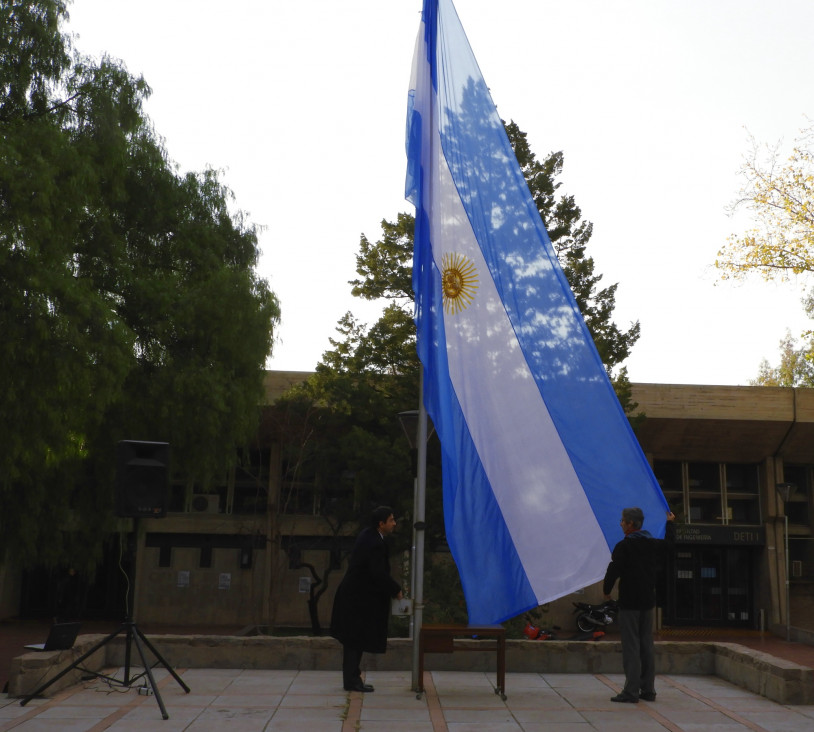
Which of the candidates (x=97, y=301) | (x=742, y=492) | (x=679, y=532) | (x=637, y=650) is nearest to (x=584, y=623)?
(x=679, y=532)

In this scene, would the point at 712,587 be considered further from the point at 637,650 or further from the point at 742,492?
the point at 637,650

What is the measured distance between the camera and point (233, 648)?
392 inches

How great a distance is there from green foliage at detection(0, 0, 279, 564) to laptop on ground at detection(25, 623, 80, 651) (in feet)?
15.6

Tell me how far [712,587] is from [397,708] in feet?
80.3

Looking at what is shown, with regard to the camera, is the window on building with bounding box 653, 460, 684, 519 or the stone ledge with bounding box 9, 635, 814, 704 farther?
the window on building with bounding box 653, 460, 684, 519

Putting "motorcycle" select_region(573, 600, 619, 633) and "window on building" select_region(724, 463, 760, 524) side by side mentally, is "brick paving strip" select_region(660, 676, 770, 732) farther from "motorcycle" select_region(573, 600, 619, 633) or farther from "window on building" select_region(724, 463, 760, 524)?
"window on building" select_region(724, 463, 760, 524)

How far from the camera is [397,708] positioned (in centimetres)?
754

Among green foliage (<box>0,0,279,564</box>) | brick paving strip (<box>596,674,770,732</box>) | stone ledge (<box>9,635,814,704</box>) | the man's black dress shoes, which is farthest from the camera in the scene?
green foliage (<box>0,0,279,564</box>)

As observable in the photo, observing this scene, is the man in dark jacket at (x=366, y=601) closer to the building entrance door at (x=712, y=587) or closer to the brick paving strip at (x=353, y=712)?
the brick paving strip at (x=353, y=712)

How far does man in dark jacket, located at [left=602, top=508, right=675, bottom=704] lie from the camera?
25.2 feet

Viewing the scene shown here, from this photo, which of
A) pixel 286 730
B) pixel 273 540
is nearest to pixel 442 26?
pixel 286 730

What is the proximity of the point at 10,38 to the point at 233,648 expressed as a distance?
1038cm

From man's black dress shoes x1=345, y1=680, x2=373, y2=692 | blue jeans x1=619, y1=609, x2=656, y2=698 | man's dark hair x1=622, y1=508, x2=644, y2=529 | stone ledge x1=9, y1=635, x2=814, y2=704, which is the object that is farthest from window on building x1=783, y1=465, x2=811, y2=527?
man's black dress shoes x1=345, y1=680, x2=373, y2=692

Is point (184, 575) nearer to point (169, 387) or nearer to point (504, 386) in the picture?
point (169, 387)
